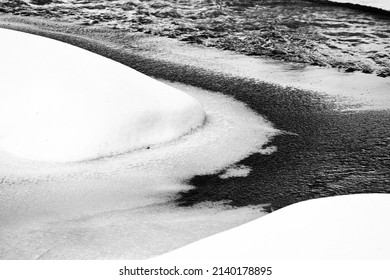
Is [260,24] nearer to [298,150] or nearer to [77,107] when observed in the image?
[298,150]

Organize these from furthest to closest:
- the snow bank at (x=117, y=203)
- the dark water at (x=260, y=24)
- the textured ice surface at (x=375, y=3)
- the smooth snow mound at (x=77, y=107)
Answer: the textured ice surface at (x=375, y=3) < the dark water at (x=260, y=24) < the smooth snow mound at (x=77, y=107) < the snow bank at (x=117, y=203)

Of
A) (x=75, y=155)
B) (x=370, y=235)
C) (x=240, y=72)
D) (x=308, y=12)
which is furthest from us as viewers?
(x=308, y=12)

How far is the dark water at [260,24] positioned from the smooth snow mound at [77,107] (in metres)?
1.80

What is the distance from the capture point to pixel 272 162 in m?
3.19

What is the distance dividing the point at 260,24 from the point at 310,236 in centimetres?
408

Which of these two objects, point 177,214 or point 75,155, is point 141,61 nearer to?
point 75,155

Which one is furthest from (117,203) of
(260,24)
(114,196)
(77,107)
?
(260,24)

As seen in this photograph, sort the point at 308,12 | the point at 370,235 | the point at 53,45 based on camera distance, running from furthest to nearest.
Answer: the point at 308,12 < the point at 53,45 < the point at 370,235

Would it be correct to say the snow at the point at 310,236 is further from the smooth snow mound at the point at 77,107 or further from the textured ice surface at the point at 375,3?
the textured ice surface at the point at 375,3

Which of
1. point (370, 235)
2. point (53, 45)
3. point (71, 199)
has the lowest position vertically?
point (71, 199)

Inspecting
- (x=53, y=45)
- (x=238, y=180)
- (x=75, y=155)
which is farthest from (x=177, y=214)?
(x=53, y=45)

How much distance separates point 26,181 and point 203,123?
1.17 m

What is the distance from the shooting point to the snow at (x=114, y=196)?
2387mm

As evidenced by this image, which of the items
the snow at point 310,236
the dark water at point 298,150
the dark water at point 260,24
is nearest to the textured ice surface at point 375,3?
the dark water at point 260,24
